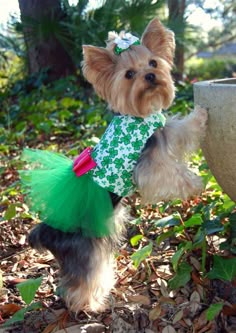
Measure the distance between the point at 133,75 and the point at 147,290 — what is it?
133cm

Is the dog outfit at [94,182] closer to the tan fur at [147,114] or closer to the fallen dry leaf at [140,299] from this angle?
the tan fur at [147,114]

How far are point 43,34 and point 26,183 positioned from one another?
643 cm

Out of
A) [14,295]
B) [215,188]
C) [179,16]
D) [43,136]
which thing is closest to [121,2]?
[179,16]

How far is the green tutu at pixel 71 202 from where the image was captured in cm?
270

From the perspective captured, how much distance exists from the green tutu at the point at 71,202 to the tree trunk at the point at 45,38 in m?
6.41

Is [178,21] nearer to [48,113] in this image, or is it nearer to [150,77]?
[48,113]

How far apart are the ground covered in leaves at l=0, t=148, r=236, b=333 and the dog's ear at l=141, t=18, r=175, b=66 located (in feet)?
3.58

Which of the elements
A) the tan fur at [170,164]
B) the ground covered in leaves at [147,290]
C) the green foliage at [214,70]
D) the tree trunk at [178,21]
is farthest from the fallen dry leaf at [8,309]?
the green foliage at [214,70]

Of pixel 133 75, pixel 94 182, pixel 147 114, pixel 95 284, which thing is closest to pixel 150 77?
pixel 133 75

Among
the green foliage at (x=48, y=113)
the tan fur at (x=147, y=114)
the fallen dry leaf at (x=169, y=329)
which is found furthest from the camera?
the green foliage at (x=48, y=113)

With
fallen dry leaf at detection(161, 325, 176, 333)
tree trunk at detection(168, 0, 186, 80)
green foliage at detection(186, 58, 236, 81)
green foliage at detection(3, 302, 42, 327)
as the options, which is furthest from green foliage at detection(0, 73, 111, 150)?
green foliage at detection(186, 58, 236, 81)

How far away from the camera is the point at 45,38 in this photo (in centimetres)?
894

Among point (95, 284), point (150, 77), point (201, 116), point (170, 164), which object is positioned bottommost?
point (95, 284)

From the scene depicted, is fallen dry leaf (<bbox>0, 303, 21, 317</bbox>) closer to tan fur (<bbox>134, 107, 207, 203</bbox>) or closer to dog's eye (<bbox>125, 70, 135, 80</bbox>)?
tan fur (<bbox>134, 107, 207, 203</bbox>)
